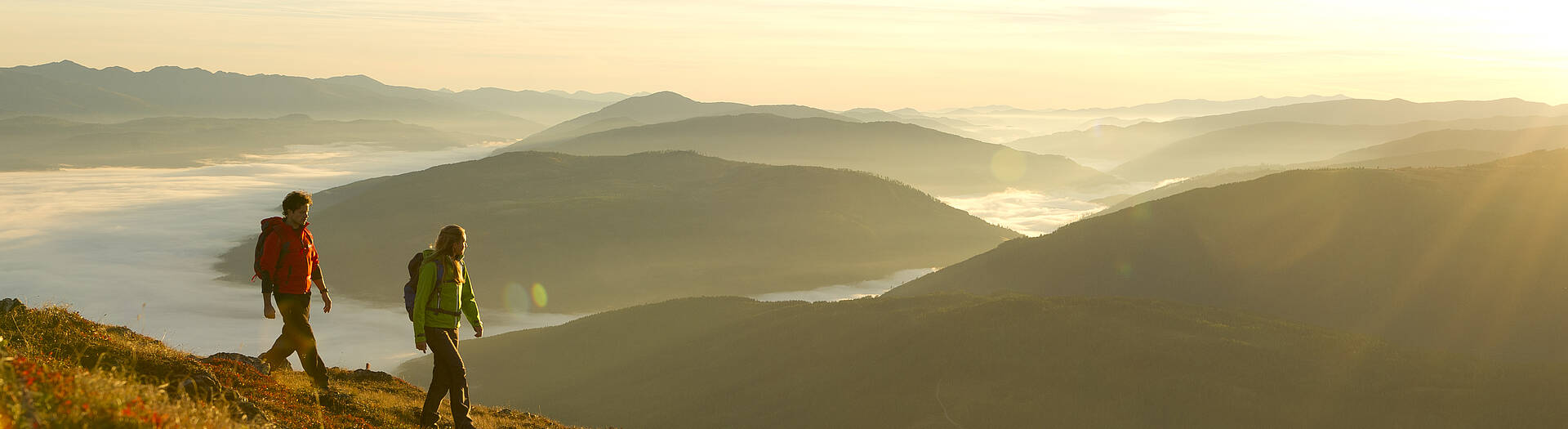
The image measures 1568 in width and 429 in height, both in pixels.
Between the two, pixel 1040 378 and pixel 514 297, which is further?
pixel 514 297

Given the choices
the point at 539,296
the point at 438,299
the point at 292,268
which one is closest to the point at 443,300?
the point at 438,299

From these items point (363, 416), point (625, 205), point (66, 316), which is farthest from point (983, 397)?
point (625, 205)

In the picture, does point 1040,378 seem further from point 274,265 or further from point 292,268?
point 274,265

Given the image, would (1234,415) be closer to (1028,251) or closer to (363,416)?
(363,416)

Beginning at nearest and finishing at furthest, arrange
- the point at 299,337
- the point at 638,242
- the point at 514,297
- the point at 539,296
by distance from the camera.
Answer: the point at 299,337 → the point at 514,297 → the point at 539,296 → the point at 638,242

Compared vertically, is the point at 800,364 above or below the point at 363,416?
below

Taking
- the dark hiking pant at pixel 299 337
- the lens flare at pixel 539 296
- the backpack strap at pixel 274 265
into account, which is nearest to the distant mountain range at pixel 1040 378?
the dark hiking pant at pixel 299 337
